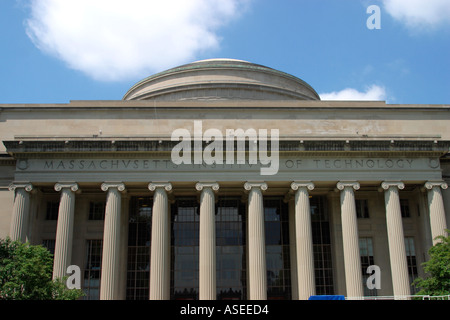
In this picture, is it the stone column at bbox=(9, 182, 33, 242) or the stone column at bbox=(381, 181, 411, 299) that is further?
the stone column at bbox=(9, 182, 33, 242)

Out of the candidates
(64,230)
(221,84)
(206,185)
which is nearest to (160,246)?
(206,185)

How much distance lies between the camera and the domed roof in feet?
177

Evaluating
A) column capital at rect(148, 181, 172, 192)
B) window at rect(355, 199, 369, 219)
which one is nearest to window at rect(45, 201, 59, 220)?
column capital at rect(148, 181, 172, 192)

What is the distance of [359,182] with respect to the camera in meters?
39.9

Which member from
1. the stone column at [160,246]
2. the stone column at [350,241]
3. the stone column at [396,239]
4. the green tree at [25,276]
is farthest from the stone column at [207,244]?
the stone column at [396,239]

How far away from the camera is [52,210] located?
42.3 metres

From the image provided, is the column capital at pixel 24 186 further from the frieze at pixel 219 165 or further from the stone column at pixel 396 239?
the stone column at pixel 396 239

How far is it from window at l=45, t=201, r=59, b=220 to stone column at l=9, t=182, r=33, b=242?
327cm

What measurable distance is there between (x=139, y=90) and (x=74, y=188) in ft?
74.7

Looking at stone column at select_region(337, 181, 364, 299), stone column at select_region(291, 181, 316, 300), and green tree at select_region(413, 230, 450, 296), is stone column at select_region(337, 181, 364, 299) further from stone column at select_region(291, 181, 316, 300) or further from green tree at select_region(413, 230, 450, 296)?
green tree at select_region(413, 230, 450, 296)

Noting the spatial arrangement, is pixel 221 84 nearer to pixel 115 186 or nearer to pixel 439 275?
pixel 115 186
